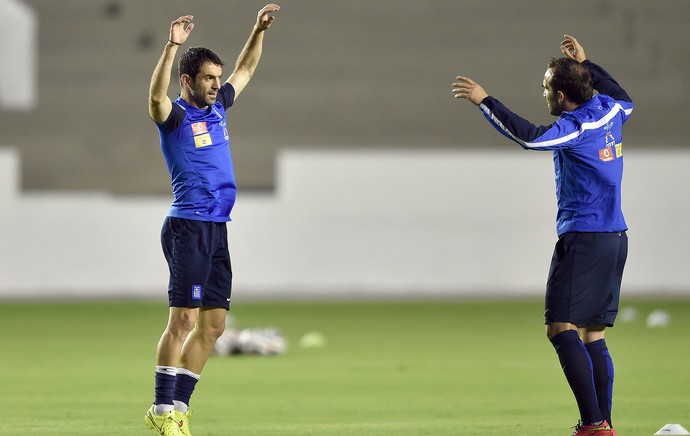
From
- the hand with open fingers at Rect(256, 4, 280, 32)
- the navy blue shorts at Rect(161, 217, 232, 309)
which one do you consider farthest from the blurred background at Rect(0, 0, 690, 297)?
the navy blue shorts at Rect(161, 217, 232, 309)

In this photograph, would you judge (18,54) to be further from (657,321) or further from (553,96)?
(553,96)

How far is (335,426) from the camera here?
6.95 meters

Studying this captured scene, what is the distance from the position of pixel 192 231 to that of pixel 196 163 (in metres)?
0.34

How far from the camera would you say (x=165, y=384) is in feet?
20.4

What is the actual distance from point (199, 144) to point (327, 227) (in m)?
14.1

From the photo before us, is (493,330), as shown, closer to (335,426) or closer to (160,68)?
(335,426)

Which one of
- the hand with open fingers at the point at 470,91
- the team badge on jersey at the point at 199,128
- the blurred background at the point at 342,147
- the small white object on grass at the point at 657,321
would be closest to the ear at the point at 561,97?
the hand with open fingers at the point at 470,91

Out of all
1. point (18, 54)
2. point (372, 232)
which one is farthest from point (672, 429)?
point (18, 54)

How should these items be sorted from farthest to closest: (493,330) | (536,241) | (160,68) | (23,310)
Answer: (536,241) < (23,310) < (493,330) < (160,68)

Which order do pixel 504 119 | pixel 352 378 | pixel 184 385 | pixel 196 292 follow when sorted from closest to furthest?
1. pixel 504 119
2. pixel 196 292
3. pixel 184 385
4. pixel 352 378

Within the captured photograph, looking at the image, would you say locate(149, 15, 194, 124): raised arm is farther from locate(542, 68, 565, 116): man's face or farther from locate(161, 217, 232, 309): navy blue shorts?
locate(542, 68, 565, 116): man's face

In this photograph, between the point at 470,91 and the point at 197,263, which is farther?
the point at 197,263

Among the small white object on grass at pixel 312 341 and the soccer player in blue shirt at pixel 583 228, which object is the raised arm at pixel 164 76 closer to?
the soccer player in blue shirt at pixel 583 228

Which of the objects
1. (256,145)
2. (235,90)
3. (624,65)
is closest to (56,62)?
(256,145)
